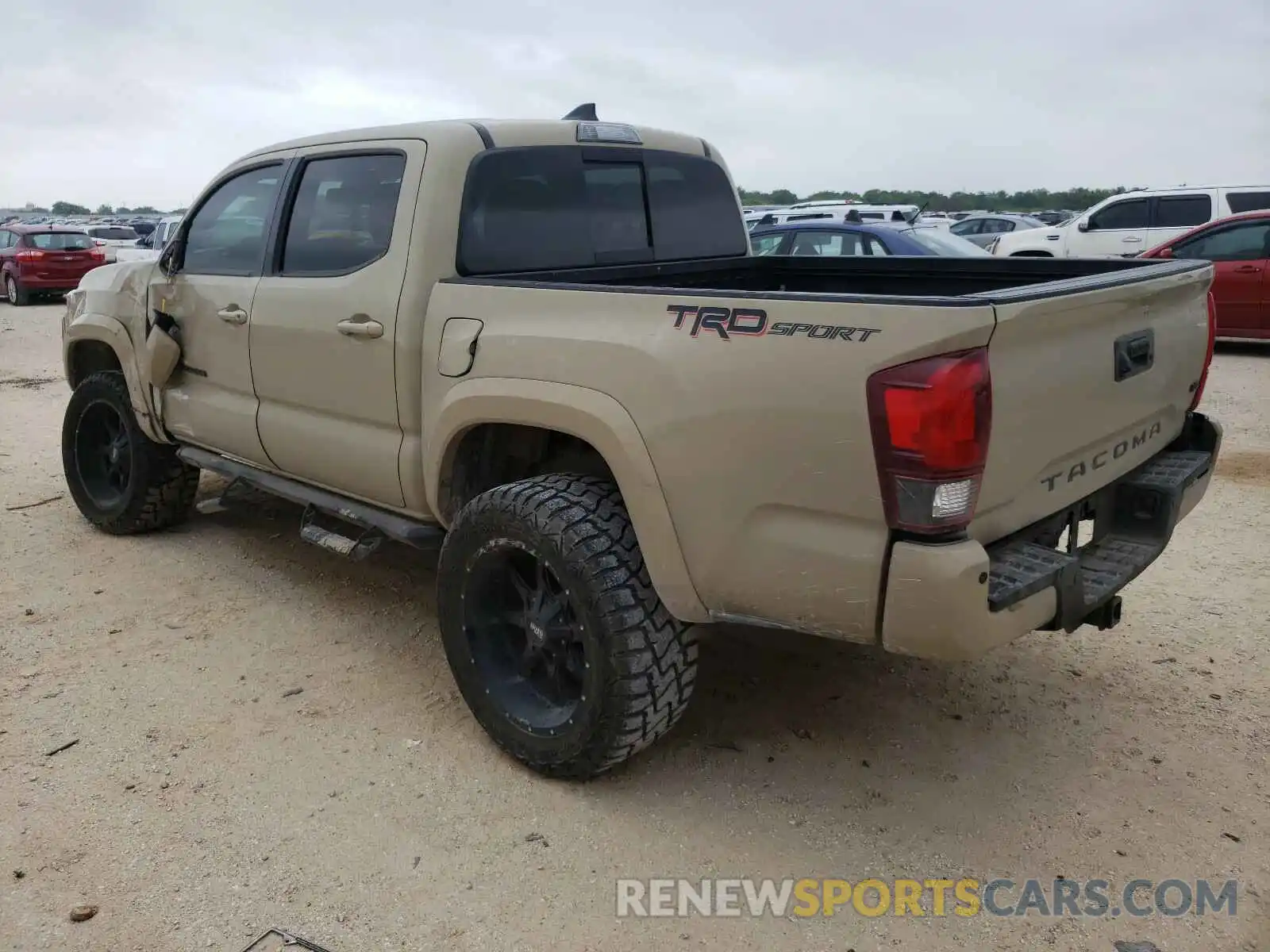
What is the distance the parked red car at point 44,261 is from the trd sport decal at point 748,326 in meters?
19.8

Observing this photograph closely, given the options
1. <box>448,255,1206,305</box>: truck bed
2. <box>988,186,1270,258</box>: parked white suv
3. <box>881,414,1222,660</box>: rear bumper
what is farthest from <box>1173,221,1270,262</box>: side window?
<box>881,414,1222,660</box>: rear bumper

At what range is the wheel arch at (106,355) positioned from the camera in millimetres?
4898

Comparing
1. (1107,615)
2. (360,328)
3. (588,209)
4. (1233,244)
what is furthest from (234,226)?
(1233,244)

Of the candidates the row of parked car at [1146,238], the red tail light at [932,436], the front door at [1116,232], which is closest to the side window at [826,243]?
the row of parked car at [1146,238]

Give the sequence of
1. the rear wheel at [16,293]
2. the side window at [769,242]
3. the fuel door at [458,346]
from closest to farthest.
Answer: the fuel door at [458,346] → the side window at [769,242] → the rear wheel at [16,293]

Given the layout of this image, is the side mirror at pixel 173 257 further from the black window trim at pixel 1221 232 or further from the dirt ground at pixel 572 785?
the black window trim at pixel 1221 232

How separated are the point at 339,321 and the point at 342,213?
0.45 m

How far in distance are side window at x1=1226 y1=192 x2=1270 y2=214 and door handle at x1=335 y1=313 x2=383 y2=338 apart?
44.1 feet

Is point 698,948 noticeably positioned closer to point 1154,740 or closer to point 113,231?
point 1154,740

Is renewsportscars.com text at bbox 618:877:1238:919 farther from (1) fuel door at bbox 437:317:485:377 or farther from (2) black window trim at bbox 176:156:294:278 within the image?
(2) black window trim at bbox 176:156:294:278

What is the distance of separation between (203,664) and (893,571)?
9.23 ft

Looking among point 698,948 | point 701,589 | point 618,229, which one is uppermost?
point 618,229

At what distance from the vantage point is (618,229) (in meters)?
3.92

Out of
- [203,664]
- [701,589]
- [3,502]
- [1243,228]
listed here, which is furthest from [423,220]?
[1243,228]
